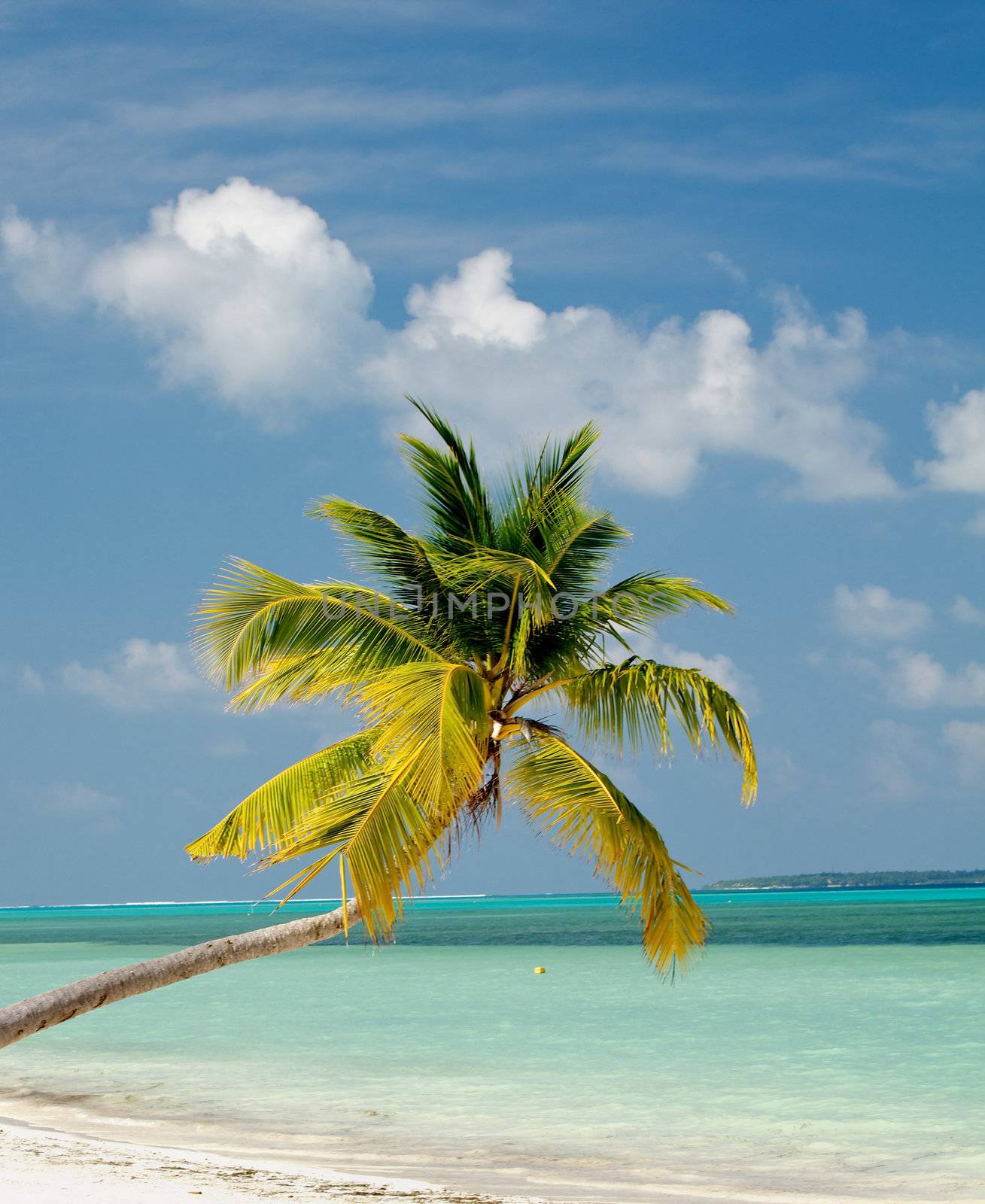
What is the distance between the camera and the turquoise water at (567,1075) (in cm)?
977

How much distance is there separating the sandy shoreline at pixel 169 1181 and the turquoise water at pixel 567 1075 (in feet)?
3.14

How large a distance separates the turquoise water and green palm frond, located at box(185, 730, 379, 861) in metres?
2.86

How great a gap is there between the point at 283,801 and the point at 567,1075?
24.1 feet

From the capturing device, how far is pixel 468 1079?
45.1 feet

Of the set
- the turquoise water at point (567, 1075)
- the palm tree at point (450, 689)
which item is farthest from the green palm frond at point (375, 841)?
the turquoise water at point (567, 1075)

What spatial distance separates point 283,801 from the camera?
8188mm

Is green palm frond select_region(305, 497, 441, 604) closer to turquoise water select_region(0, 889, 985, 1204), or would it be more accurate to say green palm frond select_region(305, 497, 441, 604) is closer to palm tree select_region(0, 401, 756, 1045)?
palm tree select_region(0, 401, 756, 1045)

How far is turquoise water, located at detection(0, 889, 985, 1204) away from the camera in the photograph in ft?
32.0

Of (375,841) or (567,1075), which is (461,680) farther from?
(567,1075)

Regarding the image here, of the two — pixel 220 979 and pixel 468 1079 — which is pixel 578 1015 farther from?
pixel 220 979

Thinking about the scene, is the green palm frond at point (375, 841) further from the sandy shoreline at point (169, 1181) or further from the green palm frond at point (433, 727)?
the sandy shoreline at point (169, 1181)

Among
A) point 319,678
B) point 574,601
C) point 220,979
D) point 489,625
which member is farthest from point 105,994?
point 220,979

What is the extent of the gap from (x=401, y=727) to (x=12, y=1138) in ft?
17.0

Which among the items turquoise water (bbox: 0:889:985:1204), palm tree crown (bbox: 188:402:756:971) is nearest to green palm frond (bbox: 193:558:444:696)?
palm tree crown (bbox: 188:402:756:971)
